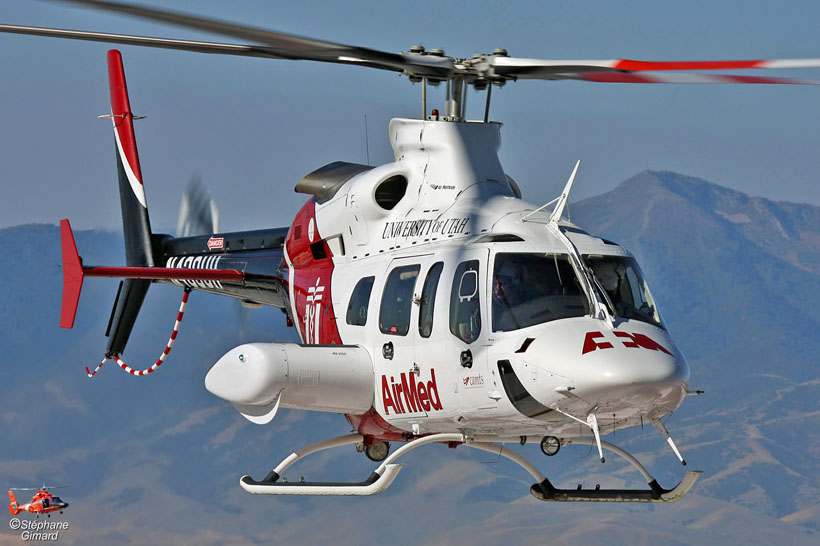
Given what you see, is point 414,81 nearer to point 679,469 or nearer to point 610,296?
point 610,296

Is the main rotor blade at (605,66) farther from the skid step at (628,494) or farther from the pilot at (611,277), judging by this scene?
the skid step at (628,494)

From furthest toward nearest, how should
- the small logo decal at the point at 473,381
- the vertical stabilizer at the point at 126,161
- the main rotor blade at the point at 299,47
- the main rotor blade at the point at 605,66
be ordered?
1. the vertical stabilizer at the point at 126,161
2. the small logo decal at the point at 473,381
3. the main rotor blade at the point at 605,66
4. the main rotor blade at the point at 299,47

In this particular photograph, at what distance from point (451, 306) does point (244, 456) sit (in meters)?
33.5

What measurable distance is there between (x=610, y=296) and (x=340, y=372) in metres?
2.38

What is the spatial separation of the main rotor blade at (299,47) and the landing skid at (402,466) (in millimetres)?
3012

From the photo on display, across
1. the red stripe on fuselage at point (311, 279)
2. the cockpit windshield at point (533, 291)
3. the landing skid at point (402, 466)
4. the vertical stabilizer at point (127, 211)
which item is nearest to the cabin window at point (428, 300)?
the cockpit windshield at point (533, 291)

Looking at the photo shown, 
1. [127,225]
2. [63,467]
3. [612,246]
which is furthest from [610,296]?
[63,467]

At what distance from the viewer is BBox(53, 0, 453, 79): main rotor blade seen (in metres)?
7.42

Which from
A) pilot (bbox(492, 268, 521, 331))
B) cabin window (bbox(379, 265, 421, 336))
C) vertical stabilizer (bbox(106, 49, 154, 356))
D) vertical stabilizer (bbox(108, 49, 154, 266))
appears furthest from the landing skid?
vertical stabilizer (bbox(108, 49, 154, 266))

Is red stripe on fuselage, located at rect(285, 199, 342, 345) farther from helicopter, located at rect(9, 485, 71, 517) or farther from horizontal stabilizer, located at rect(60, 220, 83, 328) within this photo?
helicopter, located at rect(9, 485, 71, 517)

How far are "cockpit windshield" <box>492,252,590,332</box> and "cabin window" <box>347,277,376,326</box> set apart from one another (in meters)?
1.62

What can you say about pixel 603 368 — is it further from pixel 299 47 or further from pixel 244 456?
pixel 244 456

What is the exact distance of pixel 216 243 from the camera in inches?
592

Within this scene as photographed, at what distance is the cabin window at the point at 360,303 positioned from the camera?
36.0 feet
